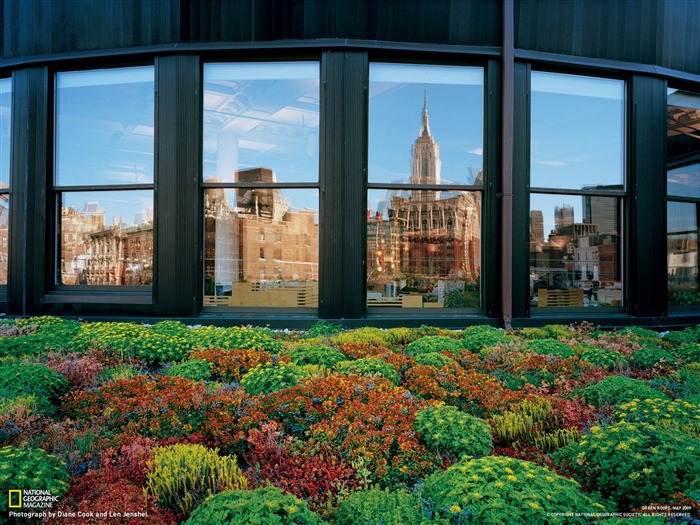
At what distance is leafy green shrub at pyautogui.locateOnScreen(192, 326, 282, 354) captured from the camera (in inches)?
237

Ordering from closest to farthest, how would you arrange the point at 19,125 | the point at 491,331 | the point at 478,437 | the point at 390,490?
the point at 390,490 → the point at 478,437 → the point at 491,331 → the point at 19,125

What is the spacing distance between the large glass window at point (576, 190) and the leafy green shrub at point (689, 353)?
308cm

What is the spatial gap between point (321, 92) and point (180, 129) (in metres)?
2.69

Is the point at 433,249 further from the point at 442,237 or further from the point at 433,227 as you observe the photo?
the point at 433,227

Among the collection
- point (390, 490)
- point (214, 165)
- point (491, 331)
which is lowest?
point (390, 490)

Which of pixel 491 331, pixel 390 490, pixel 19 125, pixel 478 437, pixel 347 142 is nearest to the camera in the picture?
pixel 390 490

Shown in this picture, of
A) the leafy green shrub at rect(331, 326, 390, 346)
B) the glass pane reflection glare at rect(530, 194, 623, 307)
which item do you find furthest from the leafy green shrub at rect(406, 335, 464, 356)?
the glass pane reflection glare at rect(530, 194, 623, 307)

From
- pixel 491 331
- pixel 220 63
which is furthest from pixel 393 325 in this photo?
pixel 220 63

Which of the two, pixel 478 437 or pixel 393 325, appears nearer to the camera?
pixel 478 437

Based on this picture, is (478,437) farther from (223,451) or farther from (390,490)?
(223,451)

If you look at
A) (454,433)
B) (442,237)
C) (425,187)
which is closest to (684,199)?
(442,237)

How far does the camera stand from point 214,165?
901 centimetres

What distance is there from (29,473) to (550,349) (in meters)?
5.47

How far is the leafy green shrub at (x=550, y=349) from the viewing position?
5.91 metres
